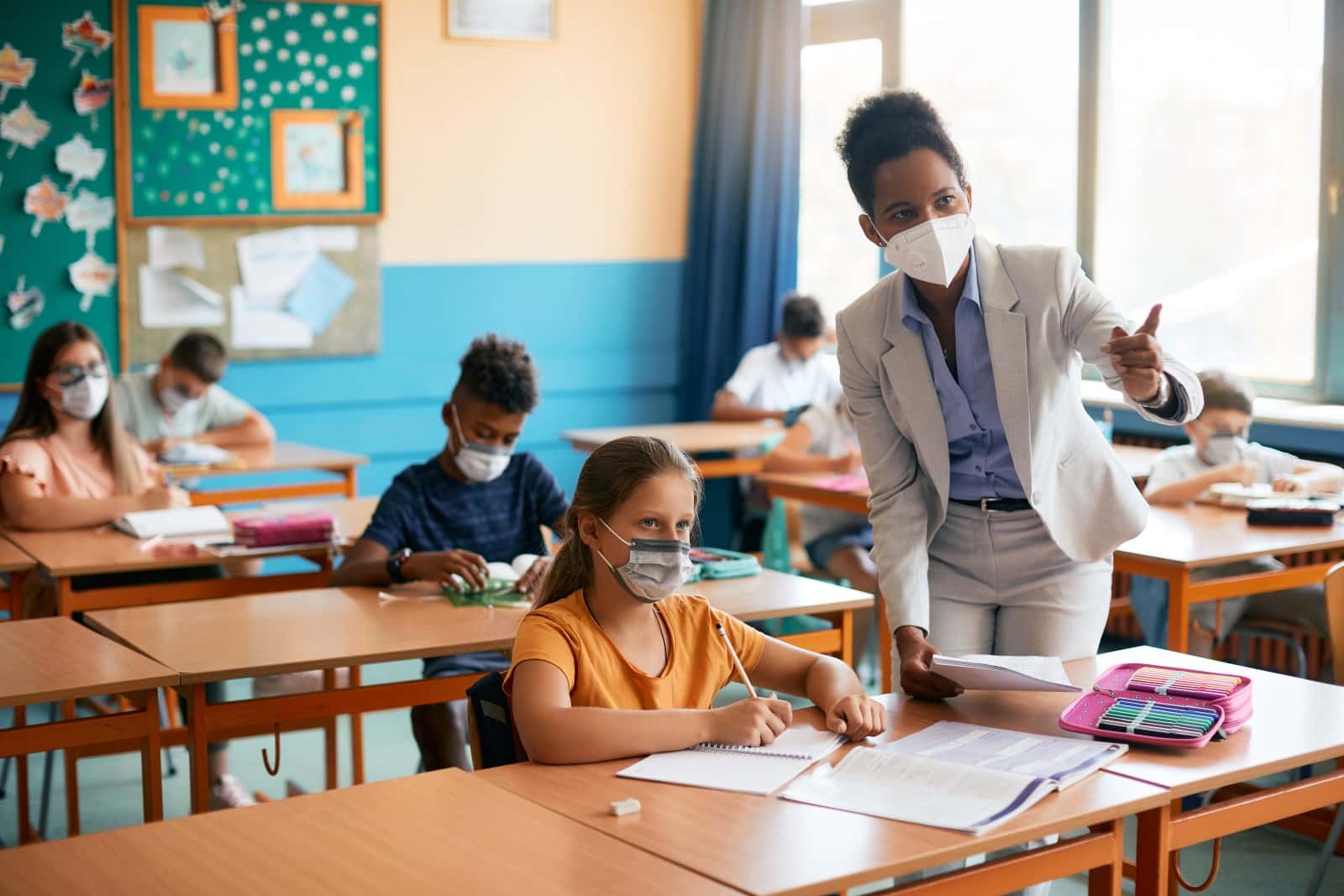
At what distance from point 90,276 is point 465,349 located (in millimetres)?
1517

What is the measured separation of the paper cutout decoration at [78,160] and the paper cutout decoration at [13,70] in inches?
9.7

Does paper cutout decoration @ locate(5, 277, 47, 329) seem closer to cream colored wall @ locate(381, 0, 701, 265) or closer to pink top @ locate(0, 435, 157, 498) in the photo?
cream colored wall @ locate(381, 0, 701, 265)

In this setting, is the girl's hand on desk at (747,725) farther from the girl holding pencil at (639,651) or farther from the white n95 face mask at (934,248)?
the white n95 face mask at (934,248)

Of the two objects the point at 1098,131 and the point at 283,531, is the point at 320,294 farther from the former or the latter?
the point at 1098,131

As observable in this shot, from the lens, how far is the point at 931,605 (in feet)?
7.35

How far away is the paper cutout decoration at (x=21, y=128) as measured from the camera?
17.5 ft

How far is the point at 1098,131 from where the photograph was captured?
5.39 metres

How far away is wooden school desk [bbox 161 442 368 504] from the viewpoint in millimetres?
4699

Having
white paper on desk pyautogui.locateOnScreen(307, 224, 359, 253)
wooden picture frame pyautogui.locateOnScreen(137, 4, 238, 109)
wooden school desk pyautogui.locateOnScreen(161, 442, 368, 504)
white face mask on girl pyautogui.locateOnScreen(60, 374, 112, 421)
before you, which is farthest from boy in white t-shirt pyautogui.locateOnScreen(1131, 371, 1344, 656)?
wooden picture frame pyautogui.locateOnScreen(137, 4, 238, 109)

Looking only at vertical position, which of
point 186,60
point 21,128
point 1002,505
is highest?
point 186,60

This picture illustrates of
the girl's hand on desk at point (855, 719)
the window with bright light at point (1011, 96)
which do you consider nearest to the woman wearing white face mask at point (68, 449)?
the girl's hand on desk at point (855, 719)

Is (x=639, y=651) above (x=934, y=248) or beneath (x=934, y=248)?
beneath

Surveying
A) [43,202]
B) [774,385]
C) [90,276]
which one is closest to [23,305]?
[90,276]

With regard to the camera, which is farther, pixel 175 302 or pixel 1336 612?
pixel 175 302
